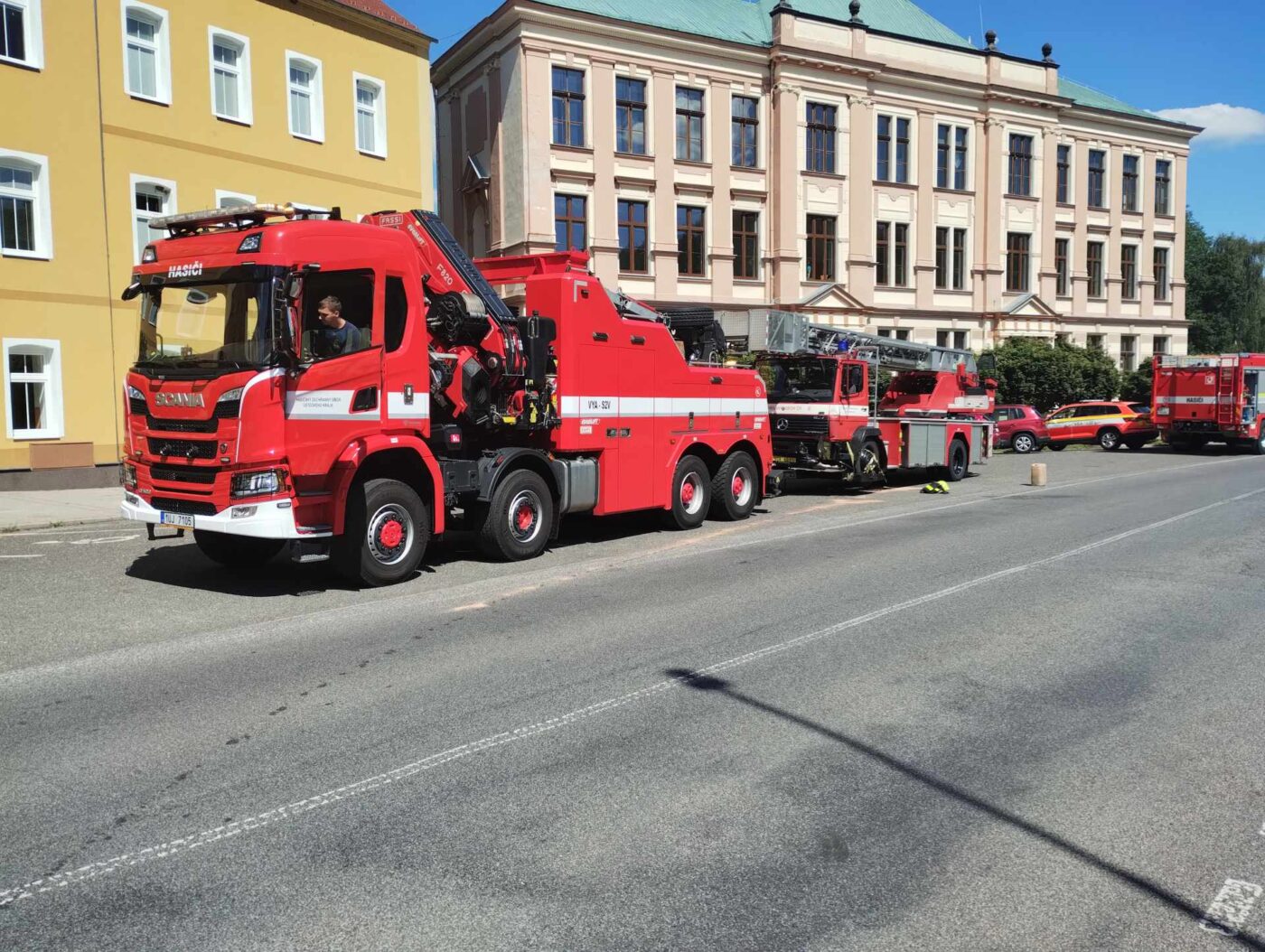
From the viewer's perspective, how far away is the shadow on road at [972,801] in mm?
3801

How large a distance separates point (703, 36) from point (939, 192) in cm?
1313

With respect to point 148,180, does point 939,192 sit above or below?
above

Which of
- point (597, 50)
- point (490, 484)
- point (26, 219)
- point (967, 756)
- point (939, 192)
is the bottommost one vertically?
point (967, 756)

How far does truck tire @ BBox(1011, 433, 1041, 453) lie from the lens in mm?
36312

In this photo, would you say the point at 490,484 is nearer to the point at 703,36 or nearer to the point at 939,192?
the point at 703,36

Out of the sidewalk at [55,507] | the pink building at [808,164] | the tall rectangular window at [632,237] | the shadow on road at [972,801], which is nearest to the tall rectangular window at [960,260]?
the pink building at [808,164]

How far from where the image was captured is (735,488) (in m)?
15.7

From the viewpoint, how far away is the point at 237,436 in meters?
8.83

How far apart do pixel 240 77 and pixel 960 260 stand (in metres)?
32.7

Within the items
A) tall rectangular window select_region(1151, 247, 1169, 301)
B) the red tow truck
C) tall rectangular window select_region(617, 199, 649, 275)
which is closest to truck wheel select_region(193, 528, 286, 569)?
the red tow truck

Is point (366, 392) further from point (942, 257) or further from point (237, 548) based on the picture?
point (942, 257)

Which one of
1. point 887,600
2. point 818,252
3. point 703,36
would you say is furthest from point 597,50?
point 887,600

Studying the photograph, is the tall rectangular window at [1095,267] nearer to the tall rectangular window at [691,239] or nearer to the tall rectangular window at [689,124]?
the tall rectangular window at [691,239]

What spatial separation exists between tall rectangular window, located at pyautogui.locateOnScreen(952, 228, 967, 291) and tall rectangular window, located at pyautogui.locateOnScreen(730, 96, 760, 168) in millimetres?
11273
